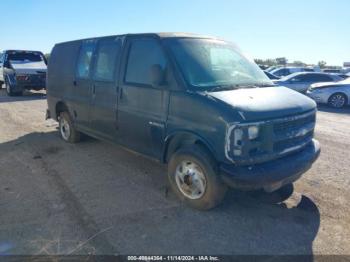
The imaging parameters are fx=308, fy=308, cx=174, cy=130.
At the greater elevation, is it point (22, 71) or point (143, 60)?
point (143, 60)

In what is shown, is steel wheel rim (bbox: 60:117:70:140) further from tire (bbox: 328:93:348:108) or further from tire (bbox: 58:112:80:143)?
tire (bbox: 328:93:348:108)

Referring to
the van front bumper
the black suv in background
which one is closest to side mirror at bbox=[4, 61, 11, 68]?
the black suv in background

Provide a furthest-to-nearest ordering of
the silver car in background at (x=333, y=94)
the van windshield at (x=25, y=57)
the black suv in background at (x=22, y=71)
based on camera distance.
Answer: the van windshield at (x=25, y=57)
the black suv in background at (x=22, y=71)
the silver car in background at (x=333, y=94)

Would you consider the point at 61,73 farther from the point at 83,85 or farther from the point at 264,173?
the point at 264,173

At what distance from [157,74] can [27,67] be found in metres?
12.8

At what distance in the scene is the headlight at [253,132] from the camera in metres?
3.24

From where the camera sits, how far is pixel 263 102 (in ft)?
11.5

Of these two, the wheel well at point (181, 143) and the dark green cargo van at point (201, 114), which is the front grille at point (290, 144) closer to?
the dark green cargo van at point (201, 114)

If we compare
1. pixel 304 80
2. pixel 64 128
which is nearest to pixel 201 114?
pixel 64 128

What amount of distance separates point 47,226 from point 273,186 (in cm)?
258

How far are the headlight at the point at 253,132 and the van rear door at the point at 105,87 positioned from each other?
2.34 metres

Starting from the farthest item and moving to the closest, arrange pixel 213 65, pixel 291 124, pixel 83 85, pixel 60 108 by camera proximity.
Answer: pixel 60 108 → pixel 83 85 → pixel 213 65 → pixel 291 124

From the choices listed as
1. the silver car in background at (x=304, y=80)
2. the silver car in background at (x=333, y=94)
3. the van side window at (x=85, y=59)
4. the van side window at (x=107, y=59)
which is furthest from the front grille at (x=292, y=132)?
the silver car in background at (x=304, y=80)

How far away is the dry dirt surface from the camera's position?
10.2 feet
